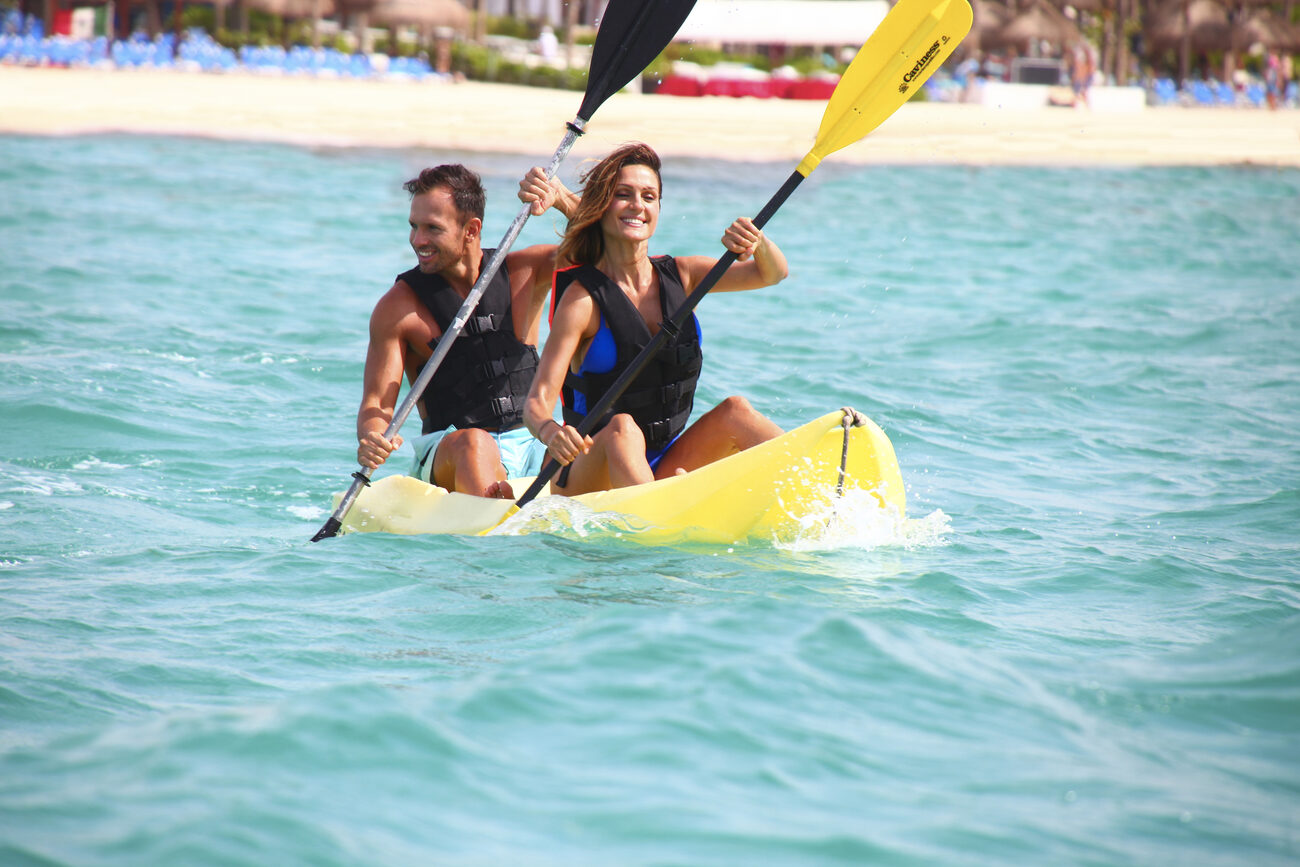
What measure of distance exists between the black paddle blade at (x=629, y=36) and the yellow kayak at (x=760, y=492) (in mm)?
1436

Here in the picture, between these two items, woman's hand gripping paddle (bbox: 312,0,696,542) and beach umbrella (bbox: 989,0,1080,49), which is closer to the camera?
woman's hand gripping paddle (bbox: 312,0,696,542)

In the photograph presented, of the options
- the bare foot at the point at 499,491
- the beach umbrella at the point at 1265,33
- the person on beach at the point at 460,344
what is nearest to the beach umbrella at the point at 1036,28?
the beach umbrella at the point at 1265,33

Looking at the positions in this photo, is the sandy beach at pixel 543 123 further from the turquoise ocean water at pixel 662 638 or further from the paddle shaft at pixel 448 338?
the paddle shaft at pixel 448 338

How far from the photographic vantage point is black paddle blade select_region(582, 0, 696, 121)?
4.40 meters

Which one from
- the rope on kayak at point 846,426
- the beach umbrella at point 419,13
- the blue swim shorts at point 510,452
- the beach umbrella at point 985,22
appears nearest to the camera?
the rope on kayak at point 846,426

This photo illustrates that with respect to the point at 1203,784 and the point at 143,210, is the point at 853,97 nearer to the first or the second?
the point at 1203,784

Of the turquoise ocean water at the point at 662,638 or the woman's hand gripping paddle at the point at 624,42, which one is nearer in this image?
the turquoise ocean water at the point at 662,638

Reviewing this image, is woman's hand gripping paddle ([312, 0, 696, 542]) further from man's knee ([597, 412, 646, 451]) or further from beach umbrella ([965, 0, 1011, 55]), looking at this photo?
beach umbrella ([965, 0, 1011, 55])

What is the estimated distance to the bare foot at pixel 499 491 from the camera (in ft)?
13.4

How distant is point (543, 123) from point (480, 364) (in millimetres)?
14508

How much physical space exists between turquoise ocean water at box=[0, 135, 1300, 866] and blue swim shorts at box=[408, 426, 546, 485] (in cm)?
33

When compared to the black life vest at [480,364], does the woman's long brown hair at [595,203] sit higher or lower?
higher

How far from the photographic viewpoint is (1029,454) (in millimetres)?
5863

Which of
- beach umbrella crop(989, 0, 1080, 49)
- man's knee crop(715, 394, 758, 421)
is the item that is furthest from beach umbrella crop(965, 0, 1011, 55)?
man's knee crop(715, 394, 758, 421)
